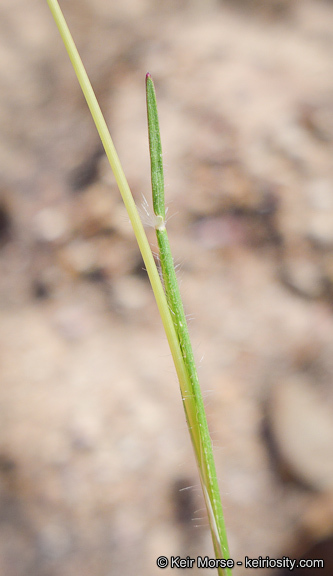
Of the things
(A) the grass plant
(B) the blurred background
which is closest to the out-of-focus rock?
(B) the blurred background

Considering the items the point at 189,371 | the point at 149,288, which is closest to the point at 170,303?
the point at 189,371

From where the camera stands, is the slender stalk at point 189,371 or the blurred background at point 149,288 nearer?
the slender stalk at point 189,371

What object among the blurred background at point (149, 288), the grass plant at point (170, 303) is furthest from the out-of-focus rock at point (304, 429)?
the grass plant at point (170, 303)

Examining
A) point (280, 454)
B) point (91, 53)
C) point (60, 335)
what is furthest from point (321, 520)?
point (91, 53)

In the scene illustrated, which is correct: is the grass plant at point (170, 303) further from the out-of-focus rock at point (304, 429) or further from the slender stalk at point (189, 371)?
the out-of-focus rock at point (304, 429)

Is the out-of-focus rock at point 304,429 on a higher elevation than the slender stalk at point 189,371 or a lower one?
lower

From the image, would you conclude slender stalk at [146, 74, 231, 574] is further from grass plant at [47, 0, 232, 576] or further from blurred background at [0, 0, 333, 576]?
blurred background at [0, 0, 333, 576]
